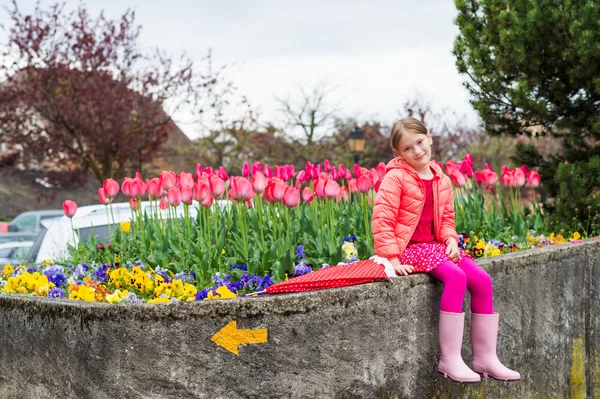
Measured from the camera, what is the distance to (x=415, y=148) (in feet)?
13.9

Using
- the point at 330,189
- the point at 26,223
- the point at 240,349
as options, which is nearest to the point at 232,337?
the point at 240,349

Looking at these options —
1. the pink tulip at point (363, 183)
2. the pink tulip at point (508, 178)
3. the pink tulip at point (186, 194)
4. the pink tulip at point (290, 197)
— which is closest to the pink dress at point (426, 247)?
the pink tulip at point (290, 197)

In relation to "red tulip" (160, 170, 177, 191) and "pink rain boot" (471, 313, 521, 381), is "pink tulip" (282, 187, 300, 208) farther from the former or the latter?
"pink rain boot" (471, 313, 521, 381)

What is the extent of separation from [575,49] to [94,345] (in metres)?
5.21

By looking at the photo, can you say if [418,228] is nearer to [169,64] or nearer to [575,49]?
[575,49]

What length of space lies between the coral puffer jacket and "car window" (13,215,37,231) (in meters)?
20.6

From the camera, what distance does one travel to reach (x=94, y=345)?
3.87 m

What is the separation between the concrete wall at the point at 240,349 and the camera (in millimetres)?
3748

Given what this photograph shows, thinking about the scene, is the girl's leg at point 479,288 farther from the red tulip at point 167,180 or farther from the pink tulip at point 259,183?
the red tulip at point 167,180

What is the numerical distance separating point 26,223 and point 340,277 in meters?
21.3

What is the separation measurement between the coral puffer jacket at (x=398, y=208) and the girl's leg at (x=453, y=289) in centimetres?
23

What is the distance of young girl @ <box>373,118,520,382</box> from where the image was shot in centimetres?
423

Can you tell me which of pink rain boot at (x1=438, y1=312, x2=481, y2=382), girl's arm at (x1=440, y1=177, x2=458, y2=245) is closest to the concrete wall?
pink rain boot at (x1=438, y1=312, x2=481, y2=382)

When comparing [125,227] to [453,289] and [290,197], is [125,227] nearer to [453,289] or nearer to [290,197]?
[290,197]
